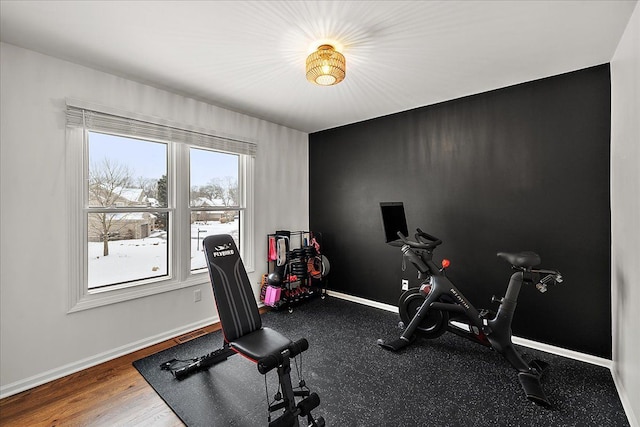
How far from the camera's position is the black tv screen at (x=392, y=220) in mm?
2908

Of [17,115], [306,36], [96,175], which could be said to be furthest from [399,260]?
[17,115]

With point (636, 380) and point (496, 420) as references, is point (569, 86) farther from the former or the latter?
point (496, 420)

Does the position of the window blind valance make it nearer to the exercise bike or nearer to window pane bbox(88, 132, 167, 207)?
window pane bbox(88, 132, 167, 207)

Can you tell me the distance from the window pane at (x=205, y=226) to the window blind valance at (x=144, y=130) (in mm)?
811

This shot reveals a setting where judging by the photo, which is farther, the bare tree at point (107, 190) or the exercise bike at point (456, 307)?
the bare tree at point (107, 190)

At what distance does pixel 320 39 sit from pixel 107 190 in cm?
234

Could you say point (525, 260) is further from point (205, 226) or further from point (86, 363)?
point (86, 363)

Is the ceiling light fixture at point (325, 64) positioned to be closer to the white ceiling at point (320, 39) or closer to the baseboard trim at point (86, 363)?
the white ceiling at point (320, 39)

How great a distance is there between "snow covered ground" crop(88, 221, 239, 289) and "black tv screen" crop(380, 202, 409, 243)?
2.15 metres

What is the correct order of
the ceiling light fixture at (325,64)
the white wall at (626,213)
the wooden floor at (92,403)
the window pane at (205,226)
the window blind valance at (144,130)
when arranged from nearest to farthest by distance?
1. the white wall at (626,213)
2. the wooden floor at (92,403)
3. the ceiling light fixture at (325,64)
4. the window blind valance at (144,130)
5. the window pane at (205,226)

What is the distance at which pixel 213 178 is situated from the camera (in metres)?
3.60

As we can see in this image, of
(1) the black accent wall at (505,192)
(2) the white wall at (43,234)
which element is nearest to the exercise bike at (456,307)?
(1) the black accent wall at (505,192)

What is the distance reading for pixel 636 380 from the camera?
5.80 ft

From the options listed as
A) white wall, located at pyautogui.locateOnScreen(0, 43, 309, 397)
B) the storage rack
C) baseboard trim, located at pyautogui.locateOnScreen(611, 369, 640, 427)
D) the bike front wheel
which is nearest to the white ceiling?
white wall, located at pyautogui.locateOnScreen(0, 43, 309, 397)
